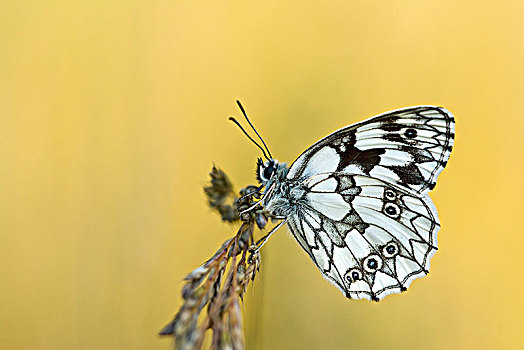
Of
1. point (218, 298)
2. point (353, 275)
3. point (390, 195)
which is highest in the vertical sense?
point (390, 195)

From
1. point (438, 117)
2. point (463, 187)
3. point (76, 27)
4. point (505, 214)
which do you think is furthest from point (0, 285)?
point (505, 214)

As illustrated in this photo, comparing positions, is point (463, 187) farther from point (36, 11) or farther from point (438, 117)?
point (36, 11)

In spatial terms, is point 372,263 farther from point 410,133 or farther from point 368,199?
point 410,133

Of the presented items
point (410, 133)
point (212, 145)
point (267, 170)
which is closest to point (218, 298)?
point (267, 170)

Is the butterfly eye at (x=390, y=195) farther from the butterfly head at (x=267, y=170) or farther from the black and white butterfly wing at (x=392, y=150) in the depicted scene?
the butterfly head at (x=267, y=170)

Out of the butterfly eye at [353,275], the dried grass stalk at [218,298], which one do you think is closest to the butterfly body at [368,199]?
the butterfly eye at [353,275]

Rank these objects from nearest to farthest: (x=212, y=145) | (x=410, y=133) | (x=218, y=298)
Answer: (x=218, y=298) → (x=410, y=133) → (x=212, y=145)

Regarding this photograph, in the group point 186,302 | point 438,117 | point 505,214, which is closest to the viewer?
point 186,302
